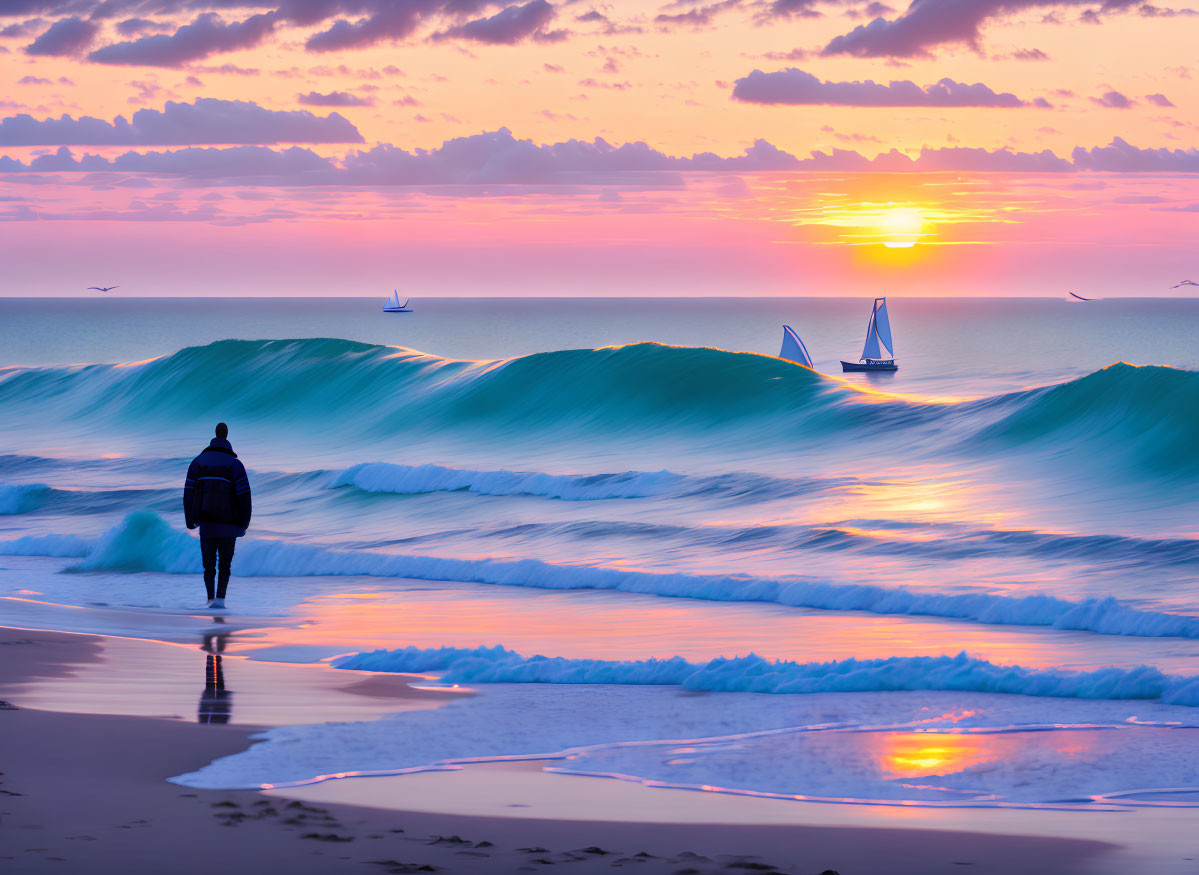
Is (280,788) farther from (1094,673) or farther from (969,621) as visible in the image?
(969,621)

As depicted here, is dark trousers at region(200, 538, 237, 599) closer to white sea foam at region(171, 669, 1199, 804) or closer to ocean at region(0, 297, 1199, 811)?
ocean at region(0, 297, 1199, 811)

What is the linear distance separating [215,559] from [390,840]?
6.90 meters

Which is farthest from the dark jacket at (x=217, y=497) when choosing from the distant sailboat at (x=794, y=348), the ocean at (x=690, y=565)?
the distant sailboat at (x=794, y=348)

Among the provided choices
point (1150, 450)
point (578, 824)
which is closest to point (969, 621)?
point (578, 824)

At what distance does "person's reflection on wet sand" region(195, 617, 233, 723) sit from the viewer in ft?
22.3

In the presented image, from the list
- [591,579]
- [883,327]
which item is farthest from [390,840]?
[883,327]

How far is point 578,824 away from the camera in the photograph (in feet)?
16.5

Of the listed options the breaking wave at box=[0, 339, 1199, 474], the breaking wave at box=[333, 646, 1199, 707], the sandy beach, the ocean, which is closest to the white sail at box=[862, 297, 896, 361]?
the breaking wave at box=[0, 339, 1199, 474]

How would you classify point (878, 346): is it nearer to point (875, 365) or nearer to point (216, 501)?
point (875, 365)

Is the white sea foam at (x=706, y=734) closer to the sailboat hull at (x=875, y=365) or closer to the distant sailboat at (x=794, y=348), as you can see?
the distant sailboat at (x=794, y=348)

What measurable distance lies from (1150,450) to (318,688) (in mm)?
13933

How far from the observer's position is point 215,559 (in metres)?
11.2

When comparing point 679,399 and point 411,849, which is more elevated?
point 679,399

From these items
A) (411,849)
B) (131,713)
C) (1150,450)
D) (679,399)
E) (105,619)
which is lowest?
(411,849)
